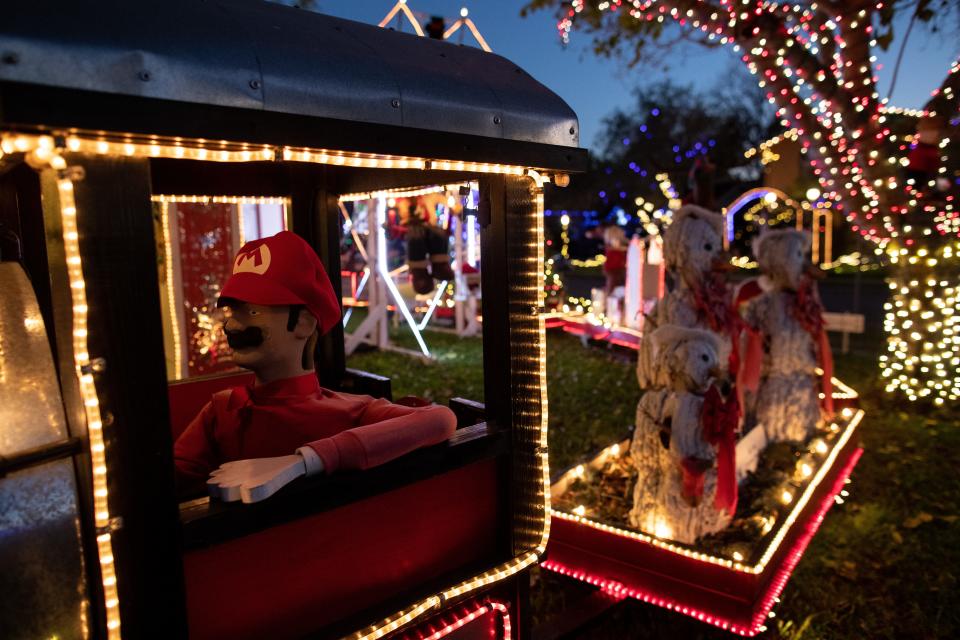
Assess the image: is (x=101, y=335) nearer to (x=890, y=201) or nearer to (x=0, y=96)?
(x=0, y=96)

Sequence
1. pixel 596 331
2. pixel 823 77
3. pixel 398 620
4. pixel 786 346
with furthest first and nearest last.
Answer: pixel 596 331 → pixel 823 77 → pixel 786 346 → pixel 398 620

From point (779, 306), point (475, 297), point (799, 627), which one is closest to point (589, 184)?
point (475, 297)

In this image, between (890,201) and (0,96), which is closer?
(0,96)

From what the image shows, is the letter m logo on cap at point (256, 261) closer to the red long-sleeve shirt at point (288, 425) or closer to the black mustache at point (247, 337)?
the black mustache at point (247, 337)

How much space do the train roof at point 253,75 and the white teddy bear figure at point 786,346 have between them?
3.95 metres

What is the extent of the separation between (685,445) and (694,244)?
1726 millimetres

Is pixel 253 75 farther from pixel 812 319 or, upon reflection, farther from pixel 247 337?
pixel 812 319

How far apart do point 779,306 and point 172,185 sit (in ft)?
15.7

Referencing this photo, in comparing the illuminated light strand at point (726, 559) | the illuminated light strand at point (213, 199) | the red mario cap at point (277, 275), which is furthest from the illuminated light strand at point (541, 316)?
the illuminated light strand at point (213, 199)

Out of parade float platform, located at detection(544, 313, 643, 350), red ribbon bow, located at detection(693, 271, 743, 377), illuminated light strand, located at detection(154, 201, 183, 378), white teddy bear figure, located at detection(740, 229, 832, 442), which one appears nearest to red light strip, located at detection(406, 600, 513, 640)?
red ribbon bow, located at detection(693, 271, 743, 377)

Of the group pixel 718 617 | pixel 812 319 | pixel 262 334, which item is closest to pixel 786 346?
pixel 812 319

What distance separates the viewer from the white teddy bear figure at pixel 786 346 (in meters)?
5.50

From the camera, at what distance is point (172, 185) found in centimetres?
343

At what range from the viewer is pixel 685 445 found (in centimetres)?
371
